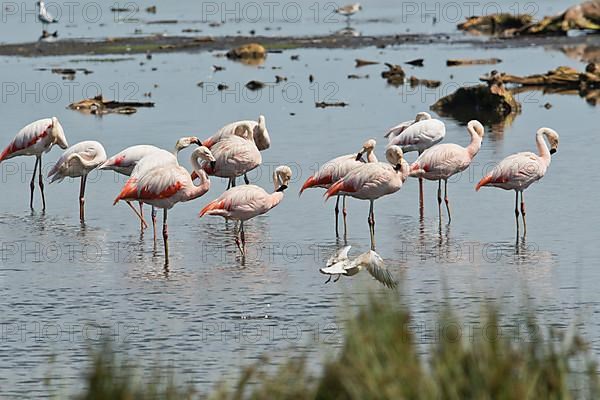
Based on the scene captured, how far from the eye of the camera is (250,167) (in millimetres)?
15289

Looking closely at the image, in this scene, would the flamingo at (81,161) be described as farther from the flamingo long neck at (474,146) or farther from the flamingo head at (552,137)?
the flamingo head at (552,137)

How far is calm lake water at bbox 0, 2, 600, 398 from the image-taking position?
9.75 meters

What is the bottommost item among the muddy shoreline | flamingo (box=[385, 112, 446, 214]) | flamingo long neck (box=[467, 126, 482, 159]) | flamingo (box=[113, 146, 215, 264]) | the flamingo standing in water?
flamingo (box=[113, 146, 215, 264])

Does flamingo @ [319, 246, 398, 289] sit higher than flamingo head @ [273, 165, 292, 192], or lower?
lower

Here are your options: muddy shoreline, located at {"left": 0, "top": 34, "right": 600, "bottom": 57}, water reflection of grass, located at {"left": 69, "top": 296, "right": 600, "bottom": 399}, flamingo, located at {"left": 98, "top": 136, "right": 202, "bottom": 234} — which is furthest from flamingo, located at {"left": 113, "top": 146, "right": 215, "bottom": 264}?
muddy shoreline, located at {"left": 0, "top": 34, "right": 600, "bottom": 57}

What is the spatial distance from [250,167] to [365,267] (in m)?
4.62

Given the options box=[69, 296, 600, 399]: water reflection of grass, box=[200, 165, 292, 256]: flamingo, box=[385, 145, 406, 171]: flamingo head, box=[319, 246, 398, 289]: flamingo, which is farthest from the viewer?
box=[385, 145, 406, 171]: flamingo head

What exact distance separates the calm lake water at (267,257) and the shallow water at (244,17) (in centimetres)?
1934

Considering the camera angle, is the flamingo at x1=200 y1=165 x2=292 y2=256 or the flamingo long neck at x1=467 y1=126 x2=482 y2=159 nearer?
the flamingo at x1=200 y1=165 x2=292 y2=256

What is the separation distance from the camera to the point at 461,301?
421 inches

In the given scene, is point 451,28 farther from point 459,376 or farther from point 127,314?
point 459,376

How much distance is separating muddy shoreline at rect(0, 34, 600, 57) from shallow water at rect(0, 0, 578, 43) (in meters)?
2.14

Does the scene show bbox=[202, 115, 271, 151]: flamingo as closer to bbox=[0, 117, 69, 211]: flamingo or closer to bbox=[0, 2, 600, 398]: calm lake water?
bbox=[0, 2, 600, 398]: calm lake water

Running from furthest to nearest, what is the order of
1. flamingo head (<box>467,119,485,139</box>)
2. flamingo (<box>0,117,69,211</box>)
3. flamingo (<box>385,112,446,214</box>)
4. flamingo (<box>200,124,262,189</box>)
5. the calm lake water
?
flamingo (<box>0,117,69,211</box>)
flamingo (<box>385,112,446,214</box>)
flamingo head (<box>467,119,485,139</box>)
flamingo (<box>200,124,262,189</box>)
the calm lake water
